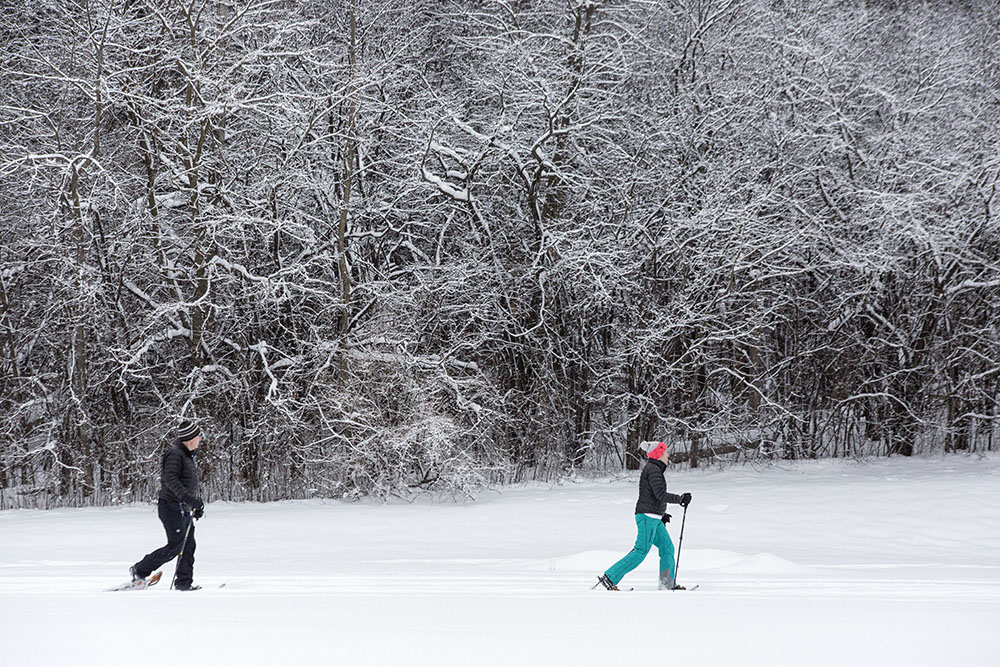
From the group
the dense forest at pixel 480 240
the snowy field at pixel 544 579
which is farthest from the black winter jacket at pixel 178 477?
the dense forest at pixel 480 240

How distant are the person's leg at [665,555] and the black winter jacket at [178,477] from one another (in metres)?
4.78

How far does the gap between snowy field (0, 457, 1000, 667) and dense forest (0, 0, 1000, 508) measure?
1.21m

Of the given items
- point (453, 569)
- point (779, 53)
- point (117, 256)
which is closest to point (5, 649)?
point (453, 569)

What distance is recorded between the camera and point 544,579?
9266mm

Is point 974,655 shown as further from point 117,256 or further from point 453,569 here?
point 117,256

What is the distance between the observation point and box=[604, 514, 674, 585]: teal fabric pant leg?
27.7 feet

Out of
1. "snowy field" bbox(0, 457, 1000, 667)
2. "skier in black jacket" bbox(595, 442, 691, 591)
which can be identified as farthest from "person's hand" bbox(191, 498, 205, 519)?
"skier in black jacket" bbox(595, 442, 691, 591)

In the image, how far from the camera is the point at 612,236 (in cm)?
1764

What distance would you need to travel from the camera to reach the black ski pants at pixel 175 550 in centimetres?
865

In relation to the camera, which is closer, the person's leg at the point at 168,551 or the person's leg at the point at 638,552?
the person's leg at the point at 638,552

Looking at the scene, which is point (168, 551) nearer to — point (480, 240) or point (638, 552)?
point (638, 552)

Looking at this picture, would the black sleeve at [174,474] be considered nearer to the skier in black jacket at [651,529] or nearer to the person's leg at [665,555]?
the skier in black jacket at [651,529]

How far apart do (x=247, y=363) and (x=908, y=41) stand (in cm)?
1632

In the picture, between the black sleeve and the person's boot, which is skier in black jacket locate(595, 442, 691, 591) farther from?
the black sleeve
